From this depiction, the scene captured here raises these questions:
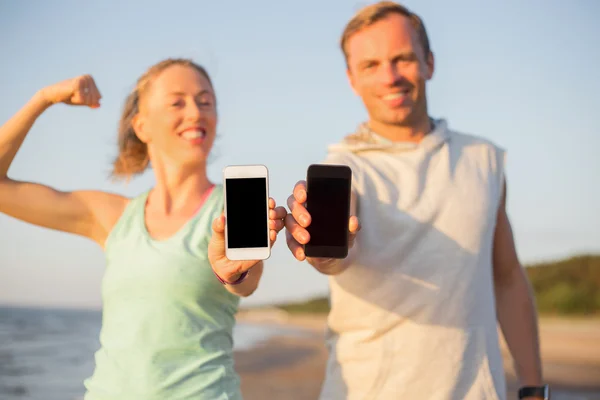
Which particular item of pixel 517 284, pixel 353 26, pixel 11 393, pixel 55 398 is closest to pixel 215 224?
pixel 353 26

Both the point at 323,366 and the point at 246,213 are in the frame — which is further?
the point at 323,366

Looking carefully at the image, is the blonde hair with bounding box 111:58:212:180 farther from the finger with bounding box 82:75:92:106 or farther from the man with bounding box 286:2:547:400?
the man with bounding box 286:2:547:400

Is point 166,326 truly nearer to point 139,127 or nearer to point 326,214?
point 326,214

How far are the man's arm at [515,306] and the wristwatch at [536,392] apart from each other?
4 centimetres

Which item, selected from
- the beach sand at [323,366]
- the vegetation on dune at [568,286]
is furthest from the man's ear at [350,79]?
the vegetation on dune at [568,286]

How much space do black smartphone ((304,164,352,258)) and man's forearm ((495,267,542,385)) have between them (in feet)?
4.57

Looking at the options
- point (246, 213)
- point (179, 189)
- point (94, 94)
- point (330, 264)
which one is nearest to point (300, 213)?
point (246, 213)

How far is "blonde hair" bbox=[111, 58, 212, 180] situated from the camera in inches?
117

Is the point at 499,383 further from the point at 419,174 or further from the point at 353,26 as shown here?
the point at 353,26

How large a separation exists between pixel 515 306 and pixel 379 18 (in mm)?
1472

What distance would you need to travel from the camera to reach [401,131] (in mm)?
2975

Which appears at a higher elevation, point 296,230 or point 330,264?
point 296,230

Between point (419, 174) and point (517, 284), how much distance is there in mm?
790

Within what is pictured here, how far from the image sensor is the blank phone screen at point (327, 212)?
82.0 inches
